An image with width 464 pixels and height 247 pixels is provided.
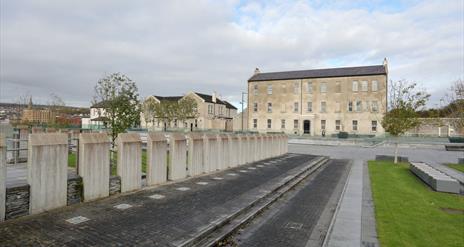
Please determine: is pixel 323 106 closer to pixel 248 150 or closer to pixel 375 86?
pixel 375 86

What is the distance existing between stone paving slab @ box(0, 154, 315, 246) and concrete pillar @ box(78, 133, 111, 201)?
0.35m

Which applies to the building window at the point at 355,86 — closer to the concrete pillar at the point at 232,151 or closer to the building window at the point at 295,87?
the building window at the point at 295,87

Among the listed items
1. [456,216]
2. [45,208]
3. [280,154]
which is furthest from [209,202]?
[280,154]

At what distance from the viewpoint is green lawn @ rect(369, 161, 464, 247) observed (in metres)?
5.72

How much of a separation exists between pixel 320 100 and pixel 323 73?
5469 mm

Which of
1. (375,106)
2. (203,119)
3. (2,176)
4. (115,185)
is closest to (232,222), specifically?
(115,185)

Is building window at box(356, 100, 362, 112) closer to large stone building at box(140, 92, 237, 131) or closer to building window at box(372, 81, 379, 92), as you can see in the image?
building window at box(372, 81, 379, 92)

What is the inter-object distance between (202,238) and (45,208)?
3.66 meters

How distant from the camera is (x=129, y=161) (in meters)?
8.67

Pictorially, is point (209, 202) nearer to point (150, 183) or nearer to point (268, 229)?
point (268, 229)

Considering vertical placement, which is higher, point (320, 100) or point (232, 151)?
point (320, 100)

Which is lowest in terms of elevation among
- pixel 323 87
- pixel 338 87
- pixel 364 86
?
pixel 364 86

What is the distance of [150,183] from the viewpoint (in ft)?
31.2

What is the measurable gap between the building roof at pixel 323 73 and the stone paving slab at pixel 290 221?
154 feet
